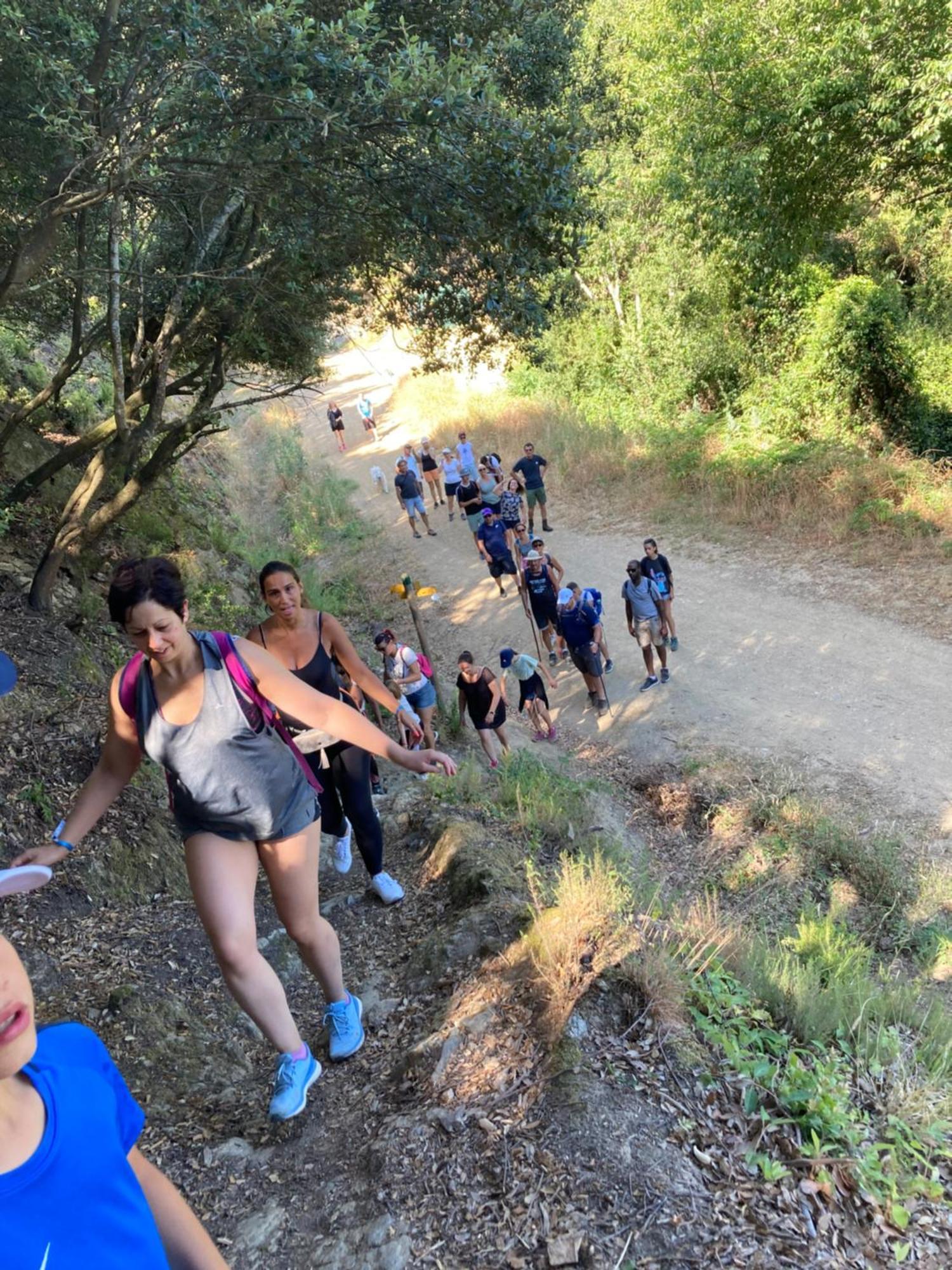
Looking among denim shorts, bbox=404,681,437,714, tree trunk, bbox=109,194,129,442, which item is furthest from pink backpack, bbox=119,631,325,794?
denim shorts, bbox=404,681,437,714

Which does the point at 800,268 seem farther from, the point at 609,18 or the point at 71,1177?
the point at 71,1177

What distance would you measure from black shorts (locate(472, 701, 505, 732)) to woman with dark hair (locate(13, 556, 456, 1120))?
17.0ft

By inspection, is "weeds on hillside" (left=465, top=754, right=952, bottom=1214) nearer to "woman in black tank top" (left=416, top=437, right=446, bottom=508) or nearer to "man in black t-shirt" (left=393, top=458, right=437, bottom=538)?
"man in black t-shirt" (left=393, top=458, right=437, bottom=538)

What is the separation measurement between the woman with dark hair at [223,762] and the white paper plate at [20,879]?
94cm

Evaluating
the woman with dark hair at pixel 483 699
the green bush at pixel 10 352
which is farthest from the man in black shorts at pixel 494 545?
the green bush at pixel 10 352

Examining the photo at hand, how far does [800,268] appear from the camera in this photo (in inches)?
627

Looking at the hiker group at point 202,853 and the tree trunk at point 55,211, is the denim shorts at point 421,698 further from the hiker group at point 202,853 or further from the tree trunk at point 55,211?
the tree trunk at point 55,211

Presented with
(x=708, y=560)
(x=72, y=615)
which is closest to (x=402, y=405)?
(x=708, y=560)

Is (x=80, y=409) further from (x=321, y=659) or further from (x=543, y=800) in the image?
(x=321, y=659)

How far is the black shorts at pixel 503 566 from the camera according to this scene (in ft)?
42.0

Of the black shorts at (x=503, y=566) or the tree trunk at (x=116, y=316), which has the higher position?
the tree trunk at (x=116, y=316)

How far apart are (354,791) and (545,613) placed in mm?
6547

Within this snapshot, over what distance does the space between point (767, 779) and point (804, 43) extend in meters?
9.87

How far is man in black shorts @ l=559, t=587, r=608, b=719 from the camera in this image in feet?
29.7
